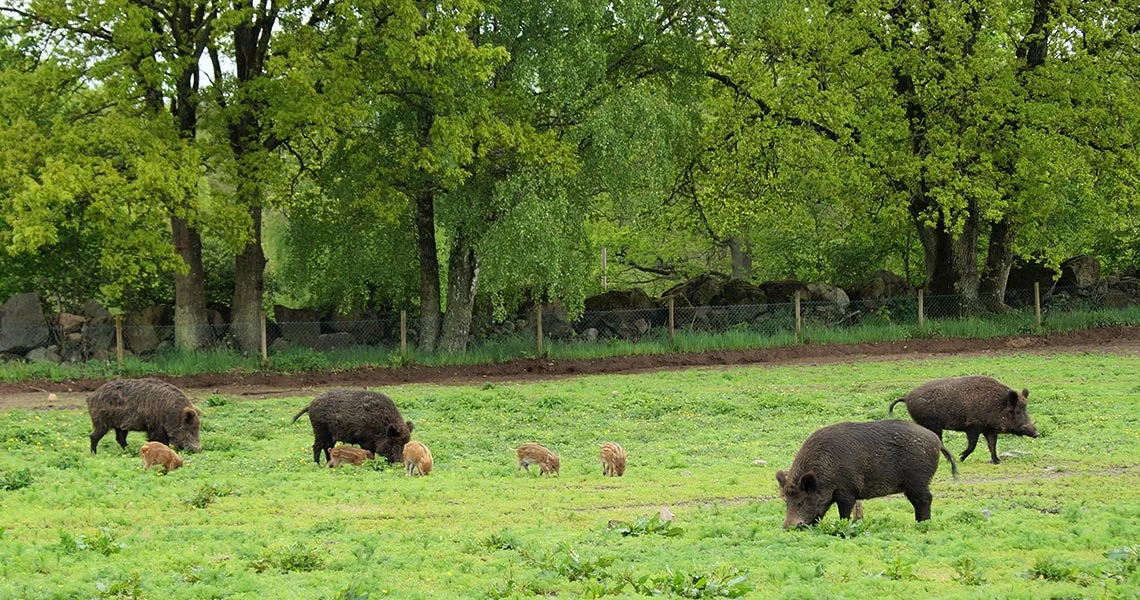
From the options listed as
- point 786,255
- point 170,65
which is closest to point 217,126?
point 170,65

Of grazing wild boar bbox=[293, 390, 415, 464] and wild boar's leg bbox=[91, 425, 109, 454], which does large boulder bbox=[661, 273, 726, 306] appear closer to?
grazing wild boar bbox=[293, 390, 415, 464]

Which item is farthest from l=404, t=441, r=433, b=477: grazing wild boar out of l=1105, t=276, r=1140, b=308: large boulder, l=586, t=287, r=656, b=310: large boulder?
l=1105, t=276, r=1140, b=308: large boulder

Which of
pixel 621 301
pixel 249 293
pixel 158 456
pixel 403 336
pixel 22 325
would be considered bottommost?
pixel 158 456

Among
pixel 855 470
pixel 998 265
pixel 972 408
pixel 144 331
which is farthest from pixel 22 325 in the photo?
pixel 998 265

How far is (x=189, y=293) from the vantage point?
35656mm

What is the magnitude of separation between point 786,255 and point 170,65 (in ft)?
84.8

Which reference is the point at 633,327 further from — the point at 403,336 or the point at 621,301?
the point at 403,336

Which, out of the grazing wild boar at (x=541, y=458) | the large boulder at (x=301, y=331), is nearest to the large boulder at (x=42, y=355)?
the large boulder at (x=301, y=331)

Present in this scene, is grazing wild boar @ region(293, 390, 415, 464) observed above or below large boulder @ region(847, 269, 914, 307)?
below

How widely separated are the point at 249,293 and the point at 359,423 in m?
19.2

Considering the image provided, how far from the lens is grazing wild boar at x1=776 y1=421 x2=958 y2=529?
12398 mm

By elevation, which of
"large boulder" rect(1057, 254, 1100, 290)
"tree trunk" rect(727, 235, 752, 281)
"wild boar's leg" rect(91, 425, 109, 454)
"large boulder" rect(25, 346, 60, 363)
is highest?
"tree trunk" rect(727, 235, 752, 281)

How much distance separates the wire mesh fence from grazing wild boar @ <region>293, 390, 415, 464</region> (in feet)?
54.9

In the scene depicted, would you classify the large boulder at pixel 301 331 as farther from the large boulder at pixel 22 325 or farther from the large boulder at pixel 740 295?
the large boulder at pixel 740 295
